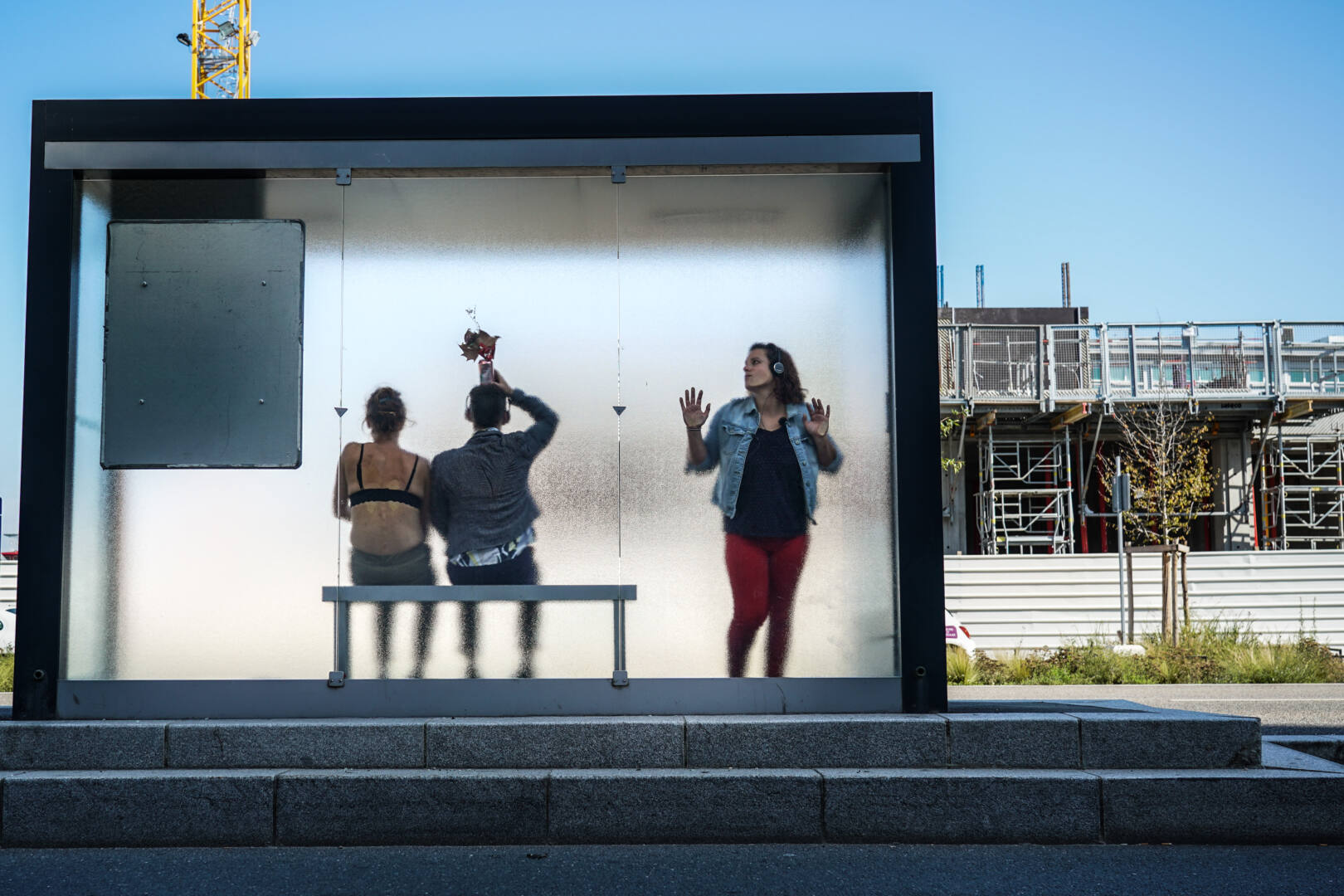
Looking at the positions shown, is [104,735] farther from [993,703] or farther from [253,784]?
[993,703]

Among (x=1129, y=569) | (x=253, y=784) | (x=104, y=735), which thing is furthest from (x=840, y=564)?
(x=1129, y=569)

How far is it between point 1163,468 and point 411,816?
82.1 ft

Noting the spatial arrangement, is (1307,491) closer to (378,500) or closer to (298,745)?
(378,500)

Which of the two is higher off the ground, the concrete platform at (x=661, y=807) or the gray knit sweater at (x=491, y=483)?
the gray knit sweater at (x=491, y=483)

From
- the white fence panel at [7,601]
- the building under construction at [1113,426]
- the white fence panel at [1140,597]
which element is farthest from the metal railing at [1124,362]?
the white fence panel at [7,601]

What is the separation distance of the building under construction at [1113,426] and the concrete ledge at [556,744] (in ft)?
Result: 78.1

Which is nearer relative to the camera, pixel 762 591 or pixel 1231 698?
pixel 762 591

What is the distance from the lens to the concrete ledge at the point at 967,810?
5648 millimetres

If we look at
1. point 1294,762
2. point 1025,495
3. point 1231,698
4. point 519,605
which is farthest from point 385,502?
point 1025,495

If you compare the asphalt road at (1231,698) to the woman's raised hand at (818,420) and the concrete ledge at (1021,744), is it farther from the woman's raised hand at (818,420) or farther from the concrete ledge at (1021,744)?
the woman's raised hand at (818,420)

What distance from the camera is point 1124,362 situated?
98.4ft

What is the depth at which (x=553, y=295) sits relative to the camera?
6.61 meters

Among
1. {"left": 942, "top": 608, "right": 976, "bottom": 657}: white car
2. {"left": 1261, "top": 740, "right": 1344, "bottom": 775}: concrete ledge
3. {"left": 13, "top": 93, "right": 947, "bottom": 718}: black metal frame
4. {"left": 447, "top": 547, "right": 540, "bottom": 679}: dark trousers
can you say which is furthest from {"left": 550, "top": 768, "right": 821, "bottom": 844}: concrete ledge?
{"left": 942, "top": 608, "right": 976, "bottom": 657}: white car

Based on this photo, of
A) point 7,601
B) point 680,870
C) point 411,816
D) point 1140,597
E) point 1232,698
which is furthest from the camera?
point 1140,597
